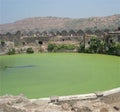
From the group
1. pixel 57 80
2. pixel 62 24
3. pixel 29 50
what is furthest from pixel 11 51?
pixel 62 24

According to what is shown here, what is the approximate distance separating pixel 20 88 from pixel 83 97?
3861 mm

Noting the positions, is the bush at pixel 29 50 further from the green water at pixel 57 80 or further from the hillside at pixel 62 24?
the hillside at pixel 62 24

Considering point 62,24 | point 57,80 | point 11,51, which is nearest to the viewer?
point 57,80

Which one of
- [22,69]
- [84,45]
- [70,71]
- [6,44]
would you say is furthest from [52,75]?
[6,44]

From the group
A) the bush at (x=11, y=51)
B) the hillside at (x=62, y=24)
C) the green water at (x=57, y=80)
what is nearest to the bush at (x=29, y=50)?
the bush at (x=11, y=51)

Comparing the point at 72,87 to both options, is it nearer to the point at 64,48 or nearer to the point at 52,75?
the point at 52,75

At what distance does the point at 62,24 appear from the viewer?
95375 mm

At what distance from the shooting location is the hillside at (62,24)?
264 ft

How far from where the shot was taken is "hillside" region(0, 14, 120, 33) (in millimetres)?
80400

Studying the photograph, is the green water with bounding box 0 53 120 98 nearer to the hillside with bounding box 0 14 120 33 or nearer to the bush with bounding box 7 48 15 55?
the bush with bounding box 7 48 15 55

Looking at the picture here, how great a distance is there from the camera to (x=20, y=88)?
1209cm

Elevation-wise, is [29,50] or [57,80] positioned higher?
[57,80]

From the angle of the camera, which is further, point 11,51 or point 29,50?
point 29,50

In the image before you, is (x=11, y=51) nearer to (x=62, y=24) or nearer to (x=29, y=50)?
(x=29, y=50)
